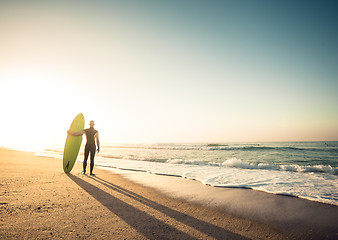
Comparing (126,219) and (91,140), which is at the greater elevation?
(91,140)

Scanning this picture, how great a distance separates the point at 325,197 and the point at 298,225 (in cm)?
219

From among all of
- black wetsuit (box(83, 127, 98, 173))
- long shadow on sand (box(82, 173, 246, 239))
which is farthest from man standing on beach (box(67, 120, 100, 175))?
long shadow on sand (box(82, 173, 246, 239))

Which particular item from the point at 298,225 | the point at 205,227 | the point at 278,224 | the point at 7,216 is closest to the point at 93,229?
the point at 7,216

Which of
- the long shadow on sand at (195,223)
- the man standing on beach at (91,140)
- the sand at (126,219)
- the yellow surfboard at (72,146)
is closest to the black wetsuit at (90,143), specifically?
the man standing on beach at (91,140)

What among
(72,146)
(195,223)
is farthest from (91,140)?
(195,223)

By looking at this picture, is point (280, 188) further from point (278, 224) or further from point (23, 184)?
point (23, 184)

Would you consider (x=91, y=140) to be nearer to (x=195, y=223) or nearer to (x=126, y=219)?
(x=126, y=219)

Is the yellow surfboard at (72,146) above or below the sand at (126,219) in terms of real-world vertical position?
above

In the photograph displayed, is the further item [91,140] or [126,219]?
[91,140]

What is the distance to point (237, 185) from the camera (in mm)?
5227

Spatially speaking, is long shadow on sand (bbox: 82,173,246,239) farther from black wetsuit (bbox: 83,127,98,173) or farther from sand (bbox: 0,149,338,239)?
black wetsuit (bbox: 83,127,98,173)

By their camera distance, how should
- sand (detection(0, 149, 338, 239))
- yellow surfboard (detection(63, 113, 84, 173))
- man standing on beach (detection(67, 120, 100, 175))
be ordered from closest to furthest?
sand (detection(0, 149, 338, 239))
man standing on beach (detection(67, 120, 100, 175))
yellow surfboard (detection(63, 113, 84, 173))

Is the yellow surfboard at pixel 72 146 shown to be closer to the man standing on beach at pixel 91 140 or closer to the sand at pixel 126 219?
the man standing on beach at pixel 91 140

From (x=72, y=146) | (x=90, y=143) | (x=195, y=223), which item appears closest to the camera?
(x=195, y=223)
